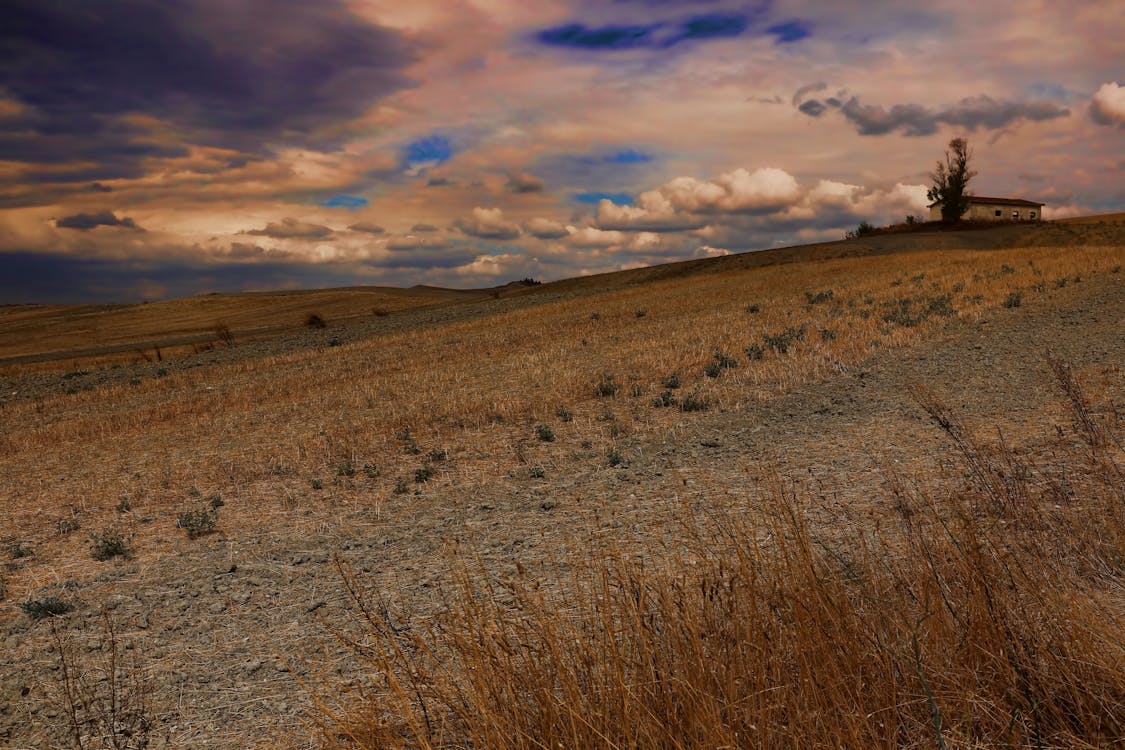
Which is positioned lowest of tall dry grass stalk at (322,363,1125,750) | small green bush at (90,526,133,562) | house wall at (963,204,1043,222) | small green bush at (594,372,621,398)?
small green bush at (90,526,133,562)

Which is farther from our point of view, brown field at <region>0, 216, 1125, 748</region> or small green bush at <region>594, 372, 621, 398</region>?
small green bush at <region>594, 372, 621, 398</region>

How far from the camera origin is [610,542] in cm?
648

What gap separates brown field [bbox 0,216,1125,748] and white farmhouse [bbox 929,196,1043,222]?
234 feet

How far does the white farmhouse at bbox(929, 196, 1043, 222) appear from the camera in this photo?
87312 millimetres

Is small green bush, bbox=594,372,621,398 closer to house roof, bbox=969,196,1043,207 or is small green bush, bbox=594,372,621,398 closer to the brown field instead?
the brown field

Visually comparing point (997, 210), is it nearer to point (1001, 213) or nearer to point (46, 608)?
point (1001, 213)

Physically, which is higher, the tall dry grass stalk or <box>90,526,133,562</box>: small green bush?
the tall dry grass stalk

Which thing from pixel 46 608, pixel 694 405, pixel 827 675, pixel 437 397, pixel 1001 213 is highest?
pixel 1001 213

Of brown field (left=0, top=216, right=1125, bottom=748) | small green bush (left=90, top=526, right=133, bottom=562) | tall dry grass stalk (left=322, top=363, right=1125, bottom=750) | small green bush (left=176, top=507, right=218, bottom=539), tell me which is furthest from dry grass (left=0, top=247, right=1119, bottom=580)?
tall dry grass stalk (left=322, top=363, right=1125, bottom=750)

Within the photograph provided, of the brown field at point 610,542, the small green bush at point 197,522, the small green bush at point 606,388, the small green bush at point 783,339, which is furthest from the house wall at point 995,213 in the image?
the small green bush at point 197,522

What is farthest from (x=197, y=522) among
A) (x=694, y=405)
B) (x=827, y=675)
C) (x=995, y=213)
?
(x=995, y=213)

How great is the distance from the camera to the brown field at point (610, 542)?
3223 millimetres

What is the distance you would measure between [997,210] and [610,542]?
106388mm

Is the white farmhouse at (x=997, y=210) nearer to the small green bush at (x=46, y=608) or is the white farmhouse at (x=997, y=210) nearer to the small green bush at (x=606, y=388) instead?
the small green bush at (x=606, y=388)
